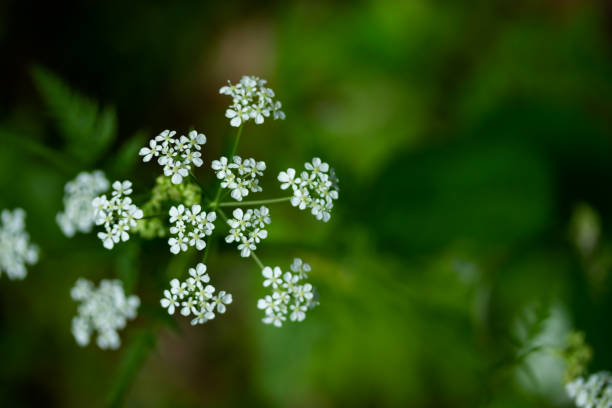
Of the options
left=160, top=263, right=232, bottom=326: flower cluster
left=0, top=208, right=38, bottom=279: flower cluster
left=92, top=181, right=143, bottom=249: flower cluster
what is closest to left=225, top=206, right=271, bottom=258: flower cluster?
left=160, top=263, right=232, bottom=326: flower cluster

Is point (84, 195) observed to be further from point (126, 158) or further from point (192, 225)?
point (192, 225)

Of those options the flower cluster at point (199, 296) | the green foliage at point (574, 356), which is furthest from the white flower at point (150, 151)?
the green foliage at point (574, 356)

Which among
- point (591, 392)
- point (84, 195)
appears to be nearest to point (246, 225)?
point (84, 195)

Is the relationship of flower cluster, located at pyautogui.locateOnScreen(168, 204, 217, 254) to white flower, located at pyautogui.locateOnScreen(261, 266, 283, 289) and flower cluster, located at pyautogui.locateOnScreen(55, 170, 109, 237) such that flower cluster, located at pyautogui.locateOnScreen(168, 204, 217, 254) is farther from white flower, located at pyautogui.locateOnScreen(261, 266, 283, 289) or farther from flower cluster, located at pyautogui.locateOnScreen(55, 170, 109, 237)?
flower cluster, located at pyautogui.locateOnScreen(55, 170, 109, 237)

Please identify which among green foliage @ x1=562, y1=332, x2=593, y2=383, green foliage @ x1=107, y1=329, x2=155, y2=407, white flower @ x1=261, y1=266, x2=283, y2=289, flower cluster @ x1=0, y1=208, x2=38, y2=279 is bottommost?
green foliage @ x1=107, y1=329, x2=155, y2=407

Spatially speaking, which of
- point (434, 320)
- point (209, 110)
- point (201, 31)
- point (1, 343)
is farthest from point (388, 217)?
point (1, 343)

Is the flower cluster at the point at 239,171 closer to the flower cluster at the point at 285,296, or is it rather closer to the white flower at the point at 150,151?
the white flower at the point at 150,151
